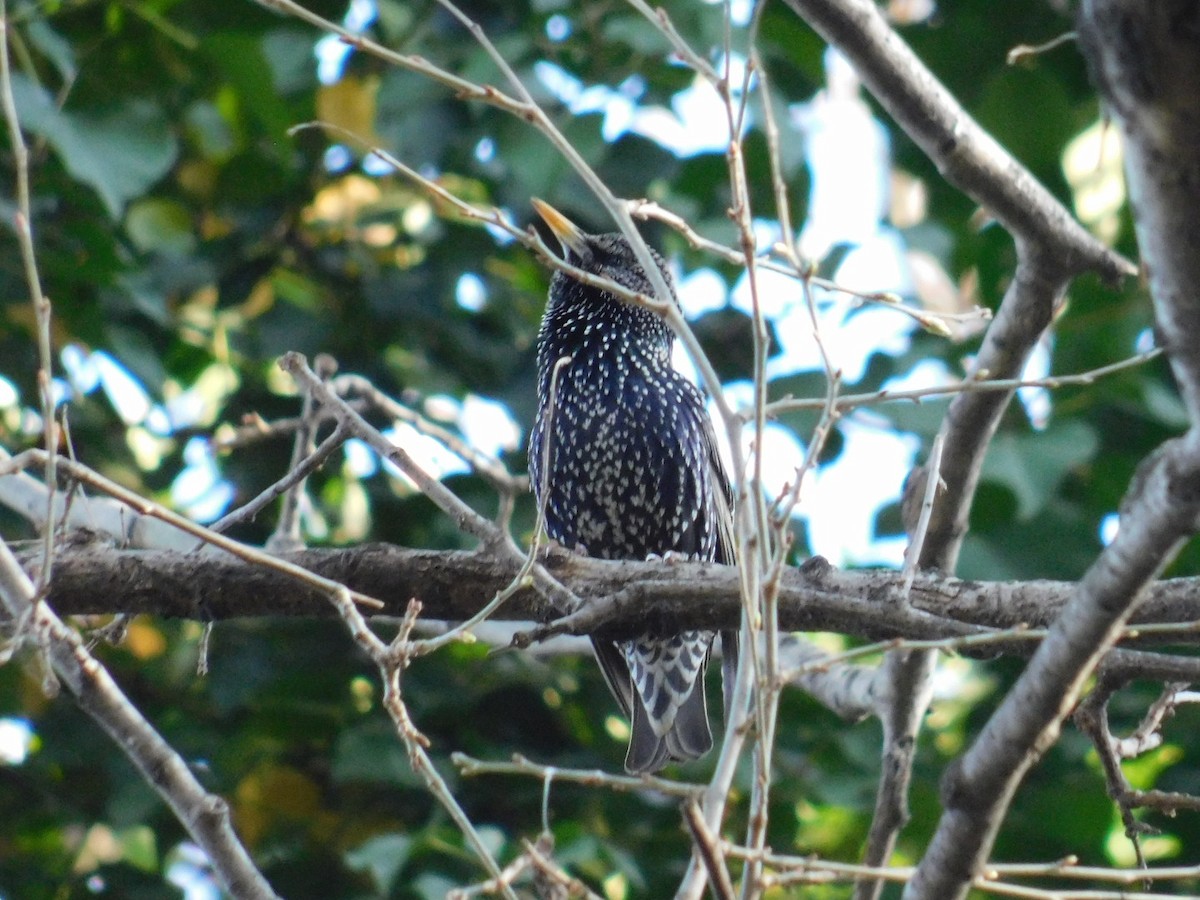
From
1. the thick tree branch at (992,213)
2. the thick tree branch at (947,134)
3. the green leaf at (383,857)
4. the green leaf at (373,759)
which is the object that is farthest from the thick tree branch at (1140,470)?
the green leaf at (373,759)

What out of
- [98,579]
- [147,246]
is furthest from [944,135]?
[147,246]

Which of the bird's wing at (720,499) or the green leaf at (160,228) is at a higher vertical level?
the green leaf at (160,228)

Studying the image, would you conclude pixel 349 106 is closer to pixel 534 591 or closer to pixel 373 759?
pixel 373 759

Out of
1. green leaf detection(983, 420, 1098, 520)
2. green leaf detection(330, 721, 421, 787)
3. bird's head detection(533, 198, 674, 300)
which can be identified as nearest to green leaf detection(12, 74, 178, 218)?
bird's head detection(533, 198, 674, 300)

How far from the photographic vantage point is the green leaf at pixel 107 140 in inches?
140

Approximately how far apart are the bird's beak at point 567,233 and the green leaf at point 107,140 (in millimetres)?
1034

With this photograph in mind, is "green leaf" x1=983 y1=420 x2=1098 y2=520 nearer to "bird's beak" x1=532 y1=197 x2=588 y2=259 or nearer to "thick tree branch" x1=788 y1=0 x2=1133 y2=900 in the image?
"thick tree branch" x1=788 y1=0 x2=1133 y2=900

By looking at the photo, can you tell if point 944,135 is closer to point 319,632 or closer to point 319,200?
point 319,632

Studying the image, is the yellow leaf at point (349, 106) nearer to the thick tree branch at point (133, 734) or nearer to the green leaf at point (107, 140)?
the green leaf at point (107, 140)

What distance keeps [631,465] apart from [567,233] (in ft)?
2.47

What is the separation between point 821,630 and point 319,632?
210 centimetres

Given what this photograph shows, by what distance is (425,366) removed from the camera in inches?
181

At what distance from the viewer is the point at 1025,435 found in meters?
3.96

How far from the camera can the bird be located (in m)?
3.91
